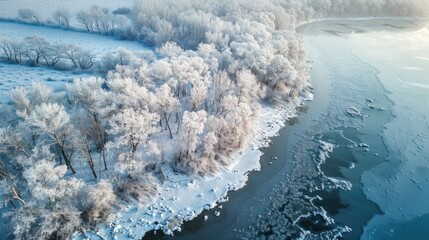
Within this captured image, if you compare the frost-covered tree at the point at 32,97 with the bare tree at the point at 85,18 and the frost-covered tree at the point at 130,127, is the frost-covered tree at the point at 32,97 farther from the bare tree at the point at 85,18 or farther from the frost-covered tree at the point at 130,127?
the bare tree at the point at 85,18

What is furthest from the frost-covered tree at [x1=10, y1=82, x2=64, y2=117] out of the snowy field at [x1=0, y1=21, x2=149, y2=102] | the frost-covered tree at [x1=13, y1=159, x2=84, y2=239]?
the frost-covered tree at [x1=13, y1=159, x2=84, y2=239]

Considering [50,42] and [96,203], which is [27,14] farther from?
[96,203]

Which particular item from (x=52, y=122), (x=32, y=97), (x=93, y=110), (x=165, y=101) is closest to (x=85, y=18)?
(x=32, y=97)

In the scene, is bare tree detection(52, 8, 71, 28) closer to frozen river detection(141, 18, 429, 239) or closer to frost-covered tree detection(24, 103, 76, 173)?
frost-covered tree detection(24, 103, 76, 173)

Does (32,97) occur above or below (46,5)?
below

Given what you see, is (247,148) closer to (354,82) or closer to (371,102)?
(371,102)

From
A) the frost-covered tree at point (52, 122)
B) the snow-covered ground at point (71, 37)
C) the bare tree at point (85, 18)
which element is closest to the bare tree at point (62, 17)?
the bare tree at point (85, 18)
